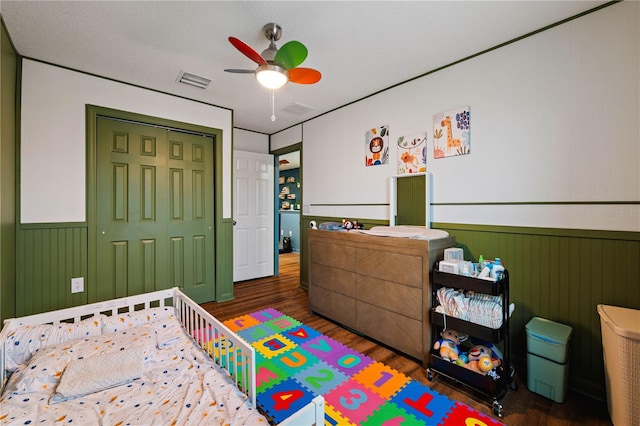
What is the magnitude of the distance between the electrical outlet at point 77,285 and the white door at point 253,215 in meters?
1.88

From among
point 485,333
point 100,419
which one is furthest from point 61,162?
point 485,333

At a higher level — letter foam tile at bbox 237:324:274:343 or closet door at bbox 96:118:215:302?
closet door at bbox 96:118:215:302

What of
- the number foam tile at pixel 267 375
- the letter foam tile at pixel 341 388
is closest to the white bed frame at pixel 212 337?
the number foam tile at pixel 267 375

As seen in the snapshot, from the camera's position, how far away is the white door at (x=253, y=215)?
14.1 feet

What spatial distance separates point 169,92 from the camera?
308cm

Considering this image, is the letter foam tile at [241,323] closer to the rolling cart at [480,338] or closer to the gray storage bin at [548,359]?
the rolling cart at [480,338]

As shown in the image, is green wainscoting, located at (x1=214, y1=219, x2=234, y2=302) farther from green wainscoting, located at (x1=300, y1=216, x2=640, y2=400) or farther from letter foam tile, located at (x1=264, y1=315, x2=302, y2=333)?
green wainscoting, located at (x1=300, y1=216, x2=640, y2=400)

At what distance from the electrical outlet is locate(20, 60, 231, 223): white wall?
1.83 feet

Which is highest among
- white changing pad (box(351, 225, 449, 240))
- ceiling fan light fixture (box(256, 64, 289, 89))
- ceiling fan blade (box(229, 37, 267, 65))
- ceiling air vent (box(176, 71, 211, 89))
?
ceiling air vent (box(176, 71, 211, 89))

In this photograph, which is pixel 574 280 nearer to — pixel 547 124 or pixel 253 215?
pixel 547 124

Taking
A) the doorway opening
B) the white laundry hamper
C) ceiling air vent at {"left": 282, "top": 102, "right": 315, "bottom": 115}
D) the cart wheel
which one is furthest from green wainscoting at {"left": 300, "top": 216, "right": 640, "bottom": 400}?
the doorway opening

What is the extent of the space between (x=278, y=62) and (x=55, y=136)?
2.21 meters

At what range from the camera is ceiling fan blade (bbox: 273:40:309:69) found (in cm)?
171

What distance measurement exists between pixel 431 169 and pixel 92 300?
136 inches
